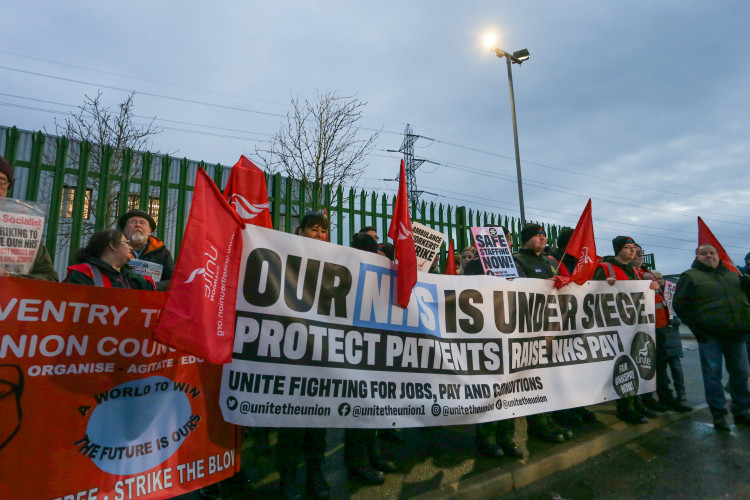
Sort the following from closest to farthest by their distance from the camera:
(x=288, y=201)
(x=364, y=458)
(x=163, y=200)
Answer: (x=364, y=458)
(x=163, y=200)
(x=288, y=201)

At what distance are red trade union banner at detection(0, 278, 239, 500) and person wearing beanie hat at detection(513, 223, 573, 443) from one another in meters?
3.12

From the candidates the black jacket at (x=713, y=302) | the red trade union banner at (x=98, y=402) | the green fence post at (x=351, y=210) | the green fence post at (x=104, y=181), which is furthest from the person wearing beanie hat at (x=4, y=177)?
the black jacket at (x=713, y=302)

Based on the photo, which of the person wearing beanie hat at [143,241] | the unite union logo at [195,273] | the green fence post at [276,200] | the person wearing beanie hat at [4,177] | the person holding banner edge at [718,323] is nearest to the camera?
the unite union logo at [195,273]

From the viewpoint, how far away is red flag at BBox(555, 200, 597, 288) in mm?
4574

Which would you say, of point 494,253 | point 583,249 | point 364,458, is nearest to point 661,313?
point 583,249

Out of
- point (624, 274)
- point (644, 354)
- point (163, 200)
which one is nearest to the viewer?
point (644, 354)

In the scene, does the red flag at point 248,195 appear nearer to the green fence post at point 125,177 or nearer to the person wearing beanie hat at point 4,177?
the person wearing beanie hat at point 4,177

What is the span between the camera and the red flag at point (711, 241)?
18.3 ft

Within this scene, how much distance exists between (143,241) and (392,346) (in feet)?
8.15

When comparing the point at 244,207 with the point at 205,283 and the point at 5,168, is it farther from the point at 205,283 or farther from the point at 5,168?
the point at 5,168

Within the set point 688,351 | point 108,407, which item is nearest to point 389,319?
point 108,407

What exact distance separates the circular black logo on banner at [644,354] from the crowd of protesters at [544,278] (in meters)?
0.41

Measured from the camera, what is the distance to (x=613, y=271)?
519cm

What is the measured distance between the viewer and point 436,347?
3496 mm
